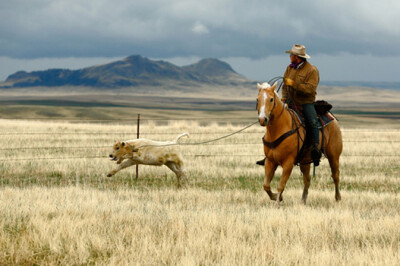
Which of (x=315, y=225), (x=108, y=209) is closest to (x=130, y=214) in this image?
(x=108, y=209)

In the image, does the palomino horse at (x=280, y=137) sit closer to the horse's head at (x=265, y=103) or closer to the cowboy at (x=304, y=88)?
the horse's head at (x=265, y=103)

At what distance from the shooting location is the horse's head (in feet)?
28.4

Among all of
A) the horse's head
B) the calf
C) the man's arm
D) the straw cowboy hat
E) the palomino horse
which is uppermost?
the straw cowboy hat

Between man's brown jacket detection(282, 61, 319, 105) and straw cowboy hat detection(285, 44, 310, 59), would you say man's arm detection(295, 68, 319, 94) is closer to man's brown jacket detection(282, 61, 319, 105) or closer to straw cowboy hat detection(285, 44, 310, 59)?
man's brown jacket detection(282, 61, 319, 105)

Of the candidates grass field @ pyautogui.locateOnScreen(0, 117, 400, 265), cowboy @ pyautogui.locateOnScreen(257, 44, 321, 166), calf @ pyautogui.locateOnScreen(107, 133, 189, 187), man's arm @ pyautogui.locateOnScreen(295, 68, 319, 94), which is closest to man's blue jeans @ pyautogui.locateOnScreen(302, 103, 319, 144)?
cowboy @ pyautogui.locateOnScreen(257, 44, 321, 166)

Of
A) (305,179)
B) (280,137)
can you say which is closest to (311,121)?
(280,137)

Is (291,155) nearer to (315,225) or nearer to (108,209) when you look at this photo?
(315,225)

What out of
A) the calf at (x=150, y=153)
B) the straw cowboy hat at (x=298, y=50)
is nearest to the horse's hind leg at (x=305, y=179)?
the straw cowboy hat at (x=298, y=50)

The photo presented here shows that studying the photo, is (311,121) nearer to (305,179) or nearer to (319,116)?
(319,116)

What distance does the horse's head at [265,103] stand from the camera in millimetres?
8666

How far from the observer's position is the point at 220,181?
525 inches

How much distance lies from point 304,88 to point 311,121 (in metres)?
0.64

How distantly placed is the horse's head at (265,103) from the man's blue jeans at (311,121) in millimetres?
1162

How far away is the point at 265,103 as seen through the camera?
8.90 metres
